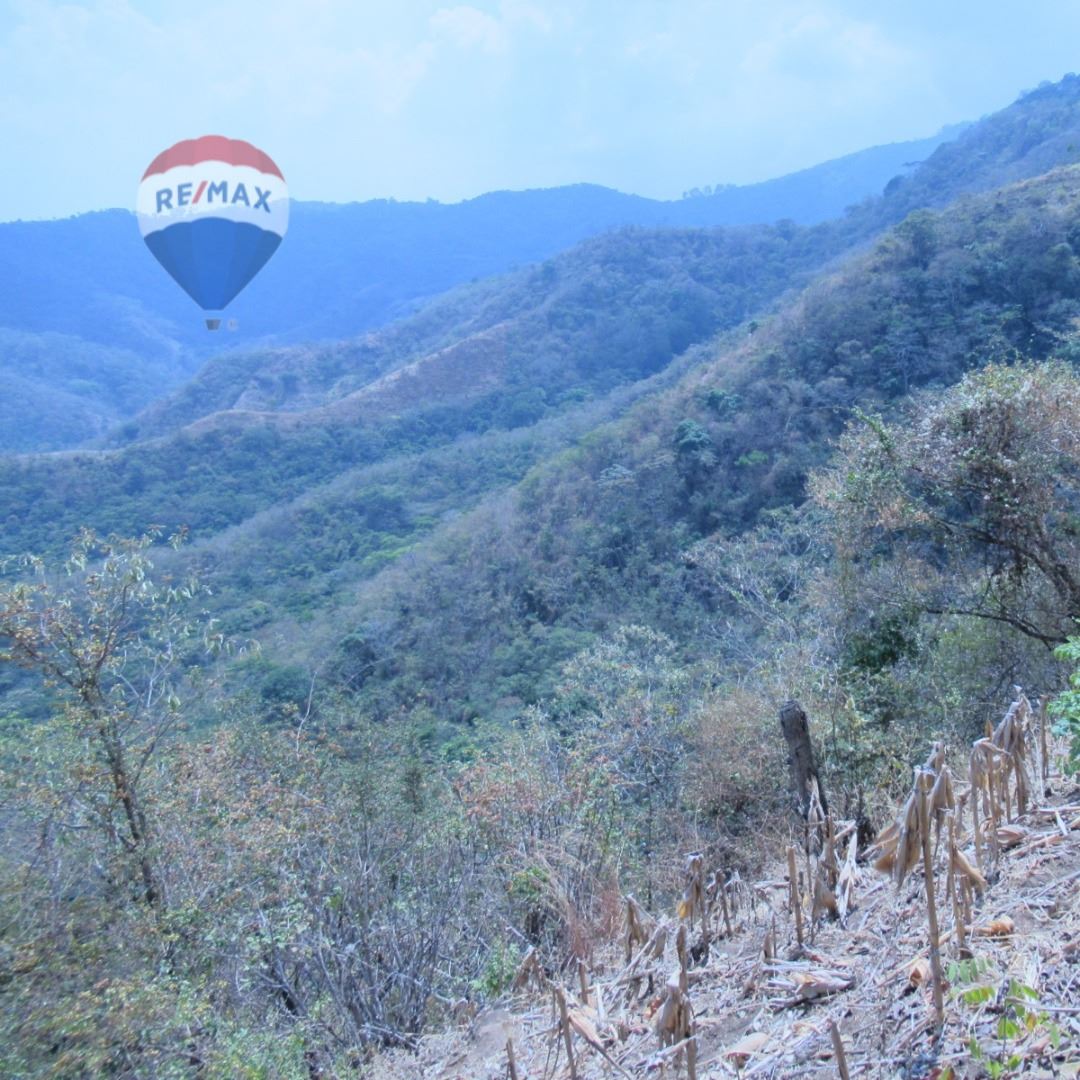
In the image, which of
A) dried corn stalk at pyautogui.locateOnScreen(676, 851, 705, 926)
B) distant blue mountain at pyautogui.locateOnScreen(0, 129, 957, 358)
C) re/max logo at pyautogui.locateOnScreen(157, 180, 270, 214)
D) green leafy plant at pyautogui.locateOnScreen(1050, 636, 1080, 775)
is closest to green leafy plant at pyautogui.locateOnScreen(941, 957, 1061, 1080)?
dried corn stalk at pyautogui.locateOnScreen(676, 851, 705, 926)

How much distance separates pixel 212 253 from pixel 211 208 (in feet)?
3.85

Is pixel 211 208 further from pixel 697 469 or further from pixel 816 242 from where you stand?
pixel 816 242

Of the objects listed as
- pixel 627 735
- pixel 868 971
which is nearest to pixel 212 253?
pixel 627 735

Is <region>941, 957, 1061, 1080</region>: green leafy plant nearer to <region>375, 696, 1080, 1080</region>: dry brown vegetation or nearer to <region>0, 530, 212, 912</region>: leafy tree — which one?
<region>375, 696, 1080, 1080</region>: dry brown vegetation

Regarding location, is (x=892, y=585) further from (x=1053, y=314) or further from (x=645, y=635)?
(x=1053, y=314)

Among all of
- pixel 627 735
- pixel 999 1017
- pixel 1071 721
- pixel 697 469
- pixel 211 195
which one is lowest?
pixel 627 735

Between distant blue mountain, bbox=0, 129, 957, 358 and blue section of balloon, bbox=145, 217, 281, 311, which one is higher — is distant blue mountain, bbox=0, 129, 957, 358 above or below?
above

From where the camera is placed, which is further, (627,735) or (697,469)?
(697,469)

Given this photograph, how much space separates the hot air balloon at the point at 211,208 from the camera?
1694cm

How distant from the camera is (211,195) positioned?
16969 millimetres

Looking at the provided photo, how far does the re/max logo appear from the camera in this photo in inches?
666

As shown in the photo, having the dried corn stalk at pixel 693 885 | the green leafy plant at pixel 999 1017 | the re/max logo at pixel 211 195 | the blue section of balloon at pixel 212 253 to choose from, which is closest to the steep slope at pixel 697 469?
the blue section of balloon at pixel 212 253

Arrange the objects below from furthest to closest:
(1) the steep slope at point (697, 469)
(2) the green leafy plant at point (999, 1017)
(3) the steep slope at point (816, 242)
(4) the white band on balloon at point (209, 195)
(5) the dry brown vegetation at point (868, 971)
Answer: (3) the steep slope at point (816, 242), (1) the steep slope at point (697, 469), (4) the white band on balloon at point (209, 195), (5) the dry brown vegetation at point (868, 971), (2) the green leafy plant at point (999, 1017)

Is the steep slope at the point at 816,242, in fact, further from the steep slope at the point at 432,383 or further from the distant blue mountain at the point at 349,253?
the distant blue mountain at the point at 349,253
